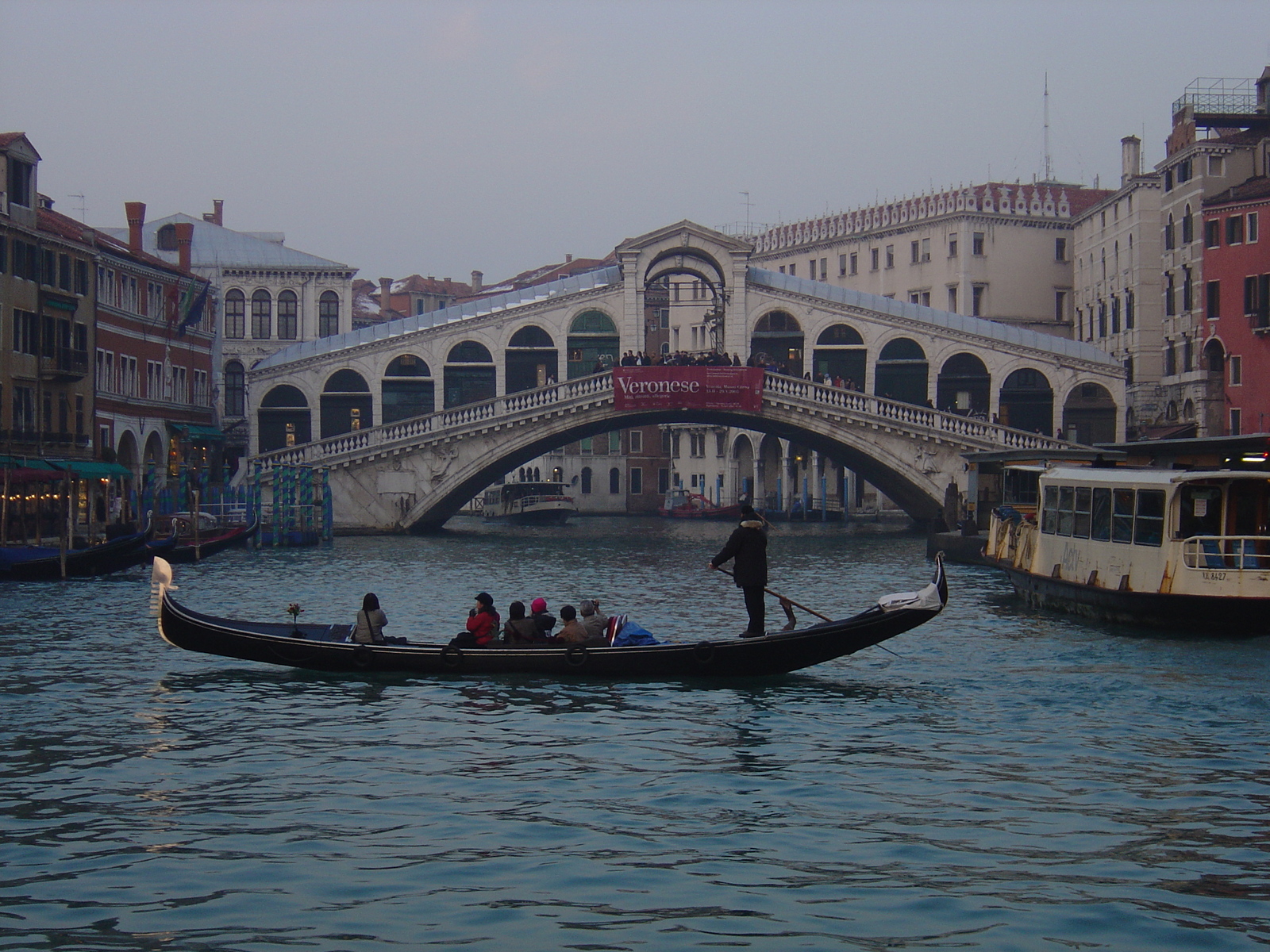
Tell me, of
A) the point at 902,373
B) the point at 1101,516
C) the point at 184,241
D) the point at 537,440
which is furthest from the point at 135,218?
the point at 1101,516

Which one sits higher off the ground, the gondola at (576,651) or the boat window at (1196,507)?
the boat window at (1196,507)

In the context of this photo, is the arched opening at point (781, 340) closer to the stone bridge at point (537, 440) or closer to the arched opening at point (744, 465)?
the stone bridge at point (537, 440)

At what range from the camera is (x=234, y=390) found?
157 ft

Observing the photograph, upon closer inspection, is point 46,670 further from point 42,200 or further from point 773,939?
point 42,200

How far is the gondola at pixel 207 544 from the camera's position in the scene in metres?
30.0

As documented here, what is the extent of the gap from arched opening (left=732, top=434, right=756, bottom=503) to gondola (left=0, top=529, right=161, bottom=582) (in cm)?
3692

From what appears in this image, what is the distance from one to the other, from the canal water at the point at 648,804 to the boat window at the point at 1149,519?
3.66 feet

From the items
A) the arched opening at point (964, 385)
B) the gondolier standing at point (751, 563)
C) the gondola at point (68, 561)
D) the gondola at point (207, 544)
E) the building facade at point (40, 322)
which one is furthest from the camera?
the arched opening at point (964, 385)

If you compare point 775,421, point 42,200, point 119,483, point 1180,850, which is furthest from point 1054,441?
point 1180,850

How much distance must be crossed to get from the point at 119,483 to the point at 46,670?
2247 cm

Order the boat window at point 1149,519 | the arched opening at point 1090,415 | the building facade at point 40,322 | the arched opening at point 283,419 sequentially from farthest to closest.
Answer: the arched opening at point 1090,415 < the arched opening at point 283,419 < the building facade at point 40,322 < the boat window at point 1149,519

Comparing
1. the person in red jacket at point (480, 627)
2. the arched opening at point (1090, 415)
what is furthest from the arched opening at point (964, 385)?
the person in red jacket at point (480, 627)

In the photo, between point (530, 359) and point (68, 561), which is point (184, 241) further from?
point (68, 561)

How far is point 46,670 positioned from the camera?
15.2 meters
